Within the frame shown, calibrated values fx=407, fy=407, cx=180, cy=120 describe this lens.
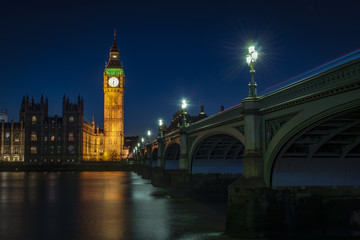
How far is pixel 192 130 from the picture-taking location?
39.8 metres

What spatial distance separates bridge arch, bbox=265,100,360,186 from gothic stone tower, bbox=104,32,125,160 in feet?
561

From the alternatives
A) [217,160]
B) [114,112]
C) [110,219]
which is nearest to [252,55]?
[110,219]

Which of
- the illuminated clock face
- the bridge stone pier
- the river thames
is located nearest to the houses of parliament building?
the illuminated clock face

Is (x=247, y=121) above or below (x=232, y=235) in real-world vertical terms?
above

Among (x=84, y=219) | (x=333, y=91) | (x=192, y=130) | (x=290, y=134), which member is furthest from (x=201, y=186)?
(x=333, y=91)

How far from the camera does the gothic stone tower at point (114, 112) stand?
190 meters

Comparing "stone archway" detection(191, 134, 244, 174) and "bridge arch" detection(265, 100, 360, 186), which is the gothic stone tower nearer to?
"stone archway" detection(191, 134, 244, 174)

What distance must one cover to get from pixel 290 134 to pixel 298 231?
5.40m

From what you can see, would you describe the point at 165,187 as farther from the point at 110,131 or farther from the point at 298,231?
the point at 110,131

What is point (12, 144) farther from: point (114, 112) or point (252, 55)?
point (252, 55)

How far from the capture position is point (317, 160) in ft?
73.6

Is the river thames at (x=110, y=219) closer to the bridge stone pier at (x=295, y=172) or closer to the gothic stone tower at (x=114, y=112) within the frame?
the bridge stone pier at (x=295, y=172)

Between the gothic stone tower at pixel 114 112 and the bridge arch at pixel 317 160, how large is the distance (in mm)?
170872

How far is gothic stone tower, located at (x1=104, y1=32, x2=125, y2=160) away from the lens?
19050 cm
